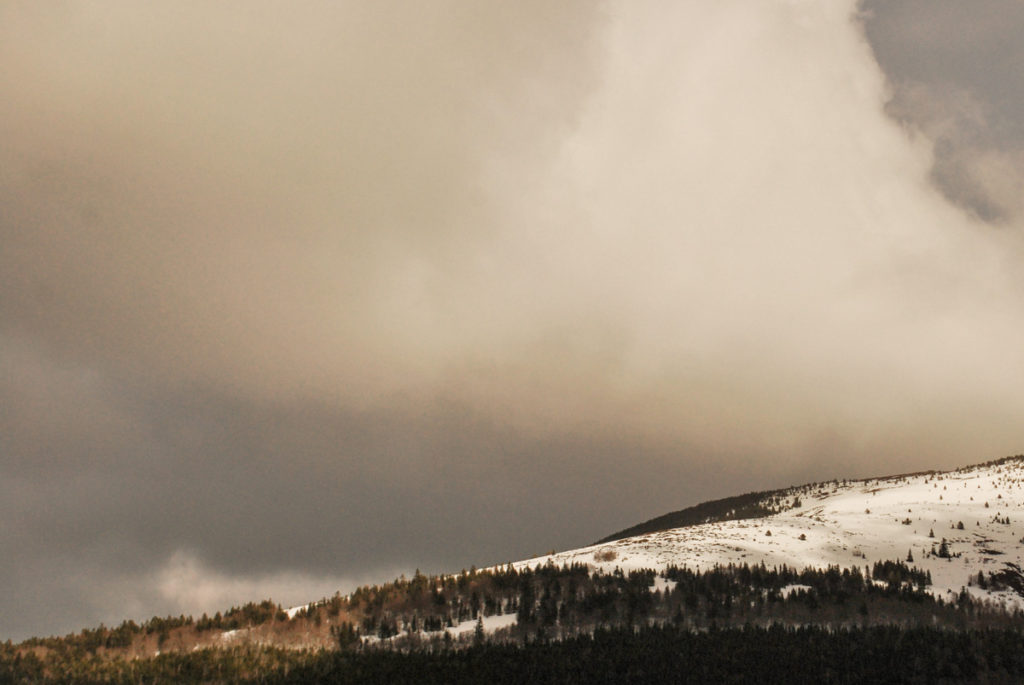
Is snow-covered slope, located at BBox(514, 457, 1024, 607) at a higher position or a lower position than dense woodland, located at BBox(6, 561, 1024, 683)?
higher

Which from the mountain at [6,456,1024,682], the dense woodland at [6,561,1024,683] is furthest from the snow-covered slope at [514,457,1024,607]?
the dense woodland at [6,561,1024,683]

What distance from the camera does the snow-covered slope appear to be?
27.7 meters

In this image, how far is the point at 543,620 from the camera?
67.9 feet

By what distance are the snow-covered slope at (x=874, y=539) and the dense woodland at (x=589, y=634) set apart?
165 centimetres

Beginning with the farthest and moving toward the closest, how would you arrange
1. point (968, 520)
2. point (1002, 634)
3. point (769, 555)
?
point (968, 520)
point (769, 555)
point (1002, 634)

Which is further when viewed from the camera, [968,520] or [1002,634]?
[968,520]

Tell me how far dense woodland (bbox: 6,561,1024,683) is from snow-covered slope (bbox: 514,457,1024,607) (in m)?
1.65

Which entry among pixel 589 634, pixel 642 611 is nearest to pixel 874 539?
pixel 642 611

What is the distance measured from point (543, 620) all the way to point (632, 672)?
634cm

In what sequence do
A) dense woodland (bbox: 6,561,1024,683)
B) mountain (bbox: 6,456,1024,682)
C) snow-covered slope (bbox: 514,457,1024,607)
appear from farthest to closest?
1. snow-covered slope (bbox: 514,457,1024,607)
2. mountain (bbox: 6,456,1024,682)
3. dense woodland (bbox: 6,561,1024,683)

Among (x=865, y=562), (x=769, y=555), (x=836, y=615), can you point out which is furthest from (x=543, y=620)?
(x=865, y=562)

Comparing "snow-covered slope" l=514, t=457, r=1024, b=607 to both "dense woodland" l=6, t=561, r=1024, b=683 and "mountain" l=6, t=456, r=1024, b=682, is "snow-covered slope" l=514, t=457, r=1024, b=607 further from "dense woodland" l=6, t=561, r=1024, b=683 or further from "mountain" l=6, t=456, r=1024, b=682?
"dense woodland" l=6, t=561, r=1024, b=683

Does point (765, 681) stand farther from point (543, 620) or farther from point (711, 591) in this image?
point (711, 591)

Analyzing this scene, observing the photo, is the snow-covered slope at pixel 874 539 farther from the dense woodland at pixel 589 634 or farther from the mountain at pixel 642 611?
the dense woodland at pixel 589 634
